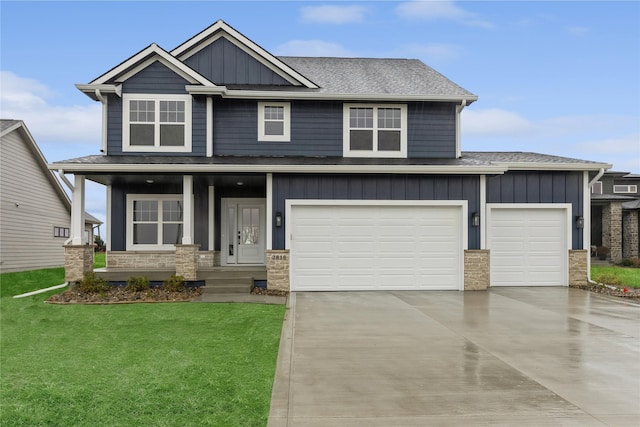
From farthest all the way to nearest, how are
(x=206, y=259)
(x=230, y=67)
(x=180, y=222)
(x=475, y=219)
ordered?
1. (x=230, y=67)
2. (x=180, y=222)
3. (x=206, y=259)
4. (x=475, y=219)

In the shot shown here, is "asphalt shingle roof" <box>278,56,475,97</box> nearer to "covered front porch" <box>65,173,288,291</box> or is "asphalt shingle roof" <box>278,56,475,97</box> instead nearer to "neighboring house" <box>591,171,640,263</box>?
"covered front porch" <box>65,173,288,291</box>

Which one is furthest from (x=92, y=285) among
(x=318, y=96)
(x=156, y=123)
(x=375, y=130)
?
(x=375, y=130)

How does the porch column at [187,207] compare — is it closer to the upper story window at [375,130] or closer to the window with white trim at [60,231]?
the upper story window at [375,130]

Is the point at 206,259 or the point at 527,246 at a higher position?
the point at 527,246

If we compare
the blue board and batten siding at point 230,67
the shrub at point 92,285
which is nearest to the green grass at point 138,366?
the shrub at point 92,285

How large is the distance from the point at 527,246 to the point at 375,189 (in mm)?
5221

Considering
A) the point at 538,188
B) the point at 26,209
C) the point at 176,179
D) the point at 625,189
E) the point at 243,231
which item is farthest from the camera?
the point at 625,189

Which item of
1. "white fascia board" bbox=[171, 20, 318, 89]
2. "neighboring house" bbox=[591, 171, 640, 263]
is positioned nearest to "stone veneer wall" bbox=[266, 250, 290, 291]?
"white fascia board" bbox=[171, 20, 318, 89]

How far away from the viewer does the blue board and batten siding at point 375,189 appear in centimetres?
1275

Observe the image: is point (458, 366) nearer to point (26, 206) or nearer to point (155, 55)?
point (155, 55)

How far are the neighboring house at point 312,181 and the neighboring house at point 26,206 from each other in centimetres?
719

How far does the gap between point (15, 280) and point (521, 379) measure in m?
17.1

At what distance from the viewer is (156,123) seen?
46.0 feet

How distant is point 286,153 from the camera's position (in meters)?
14.4
